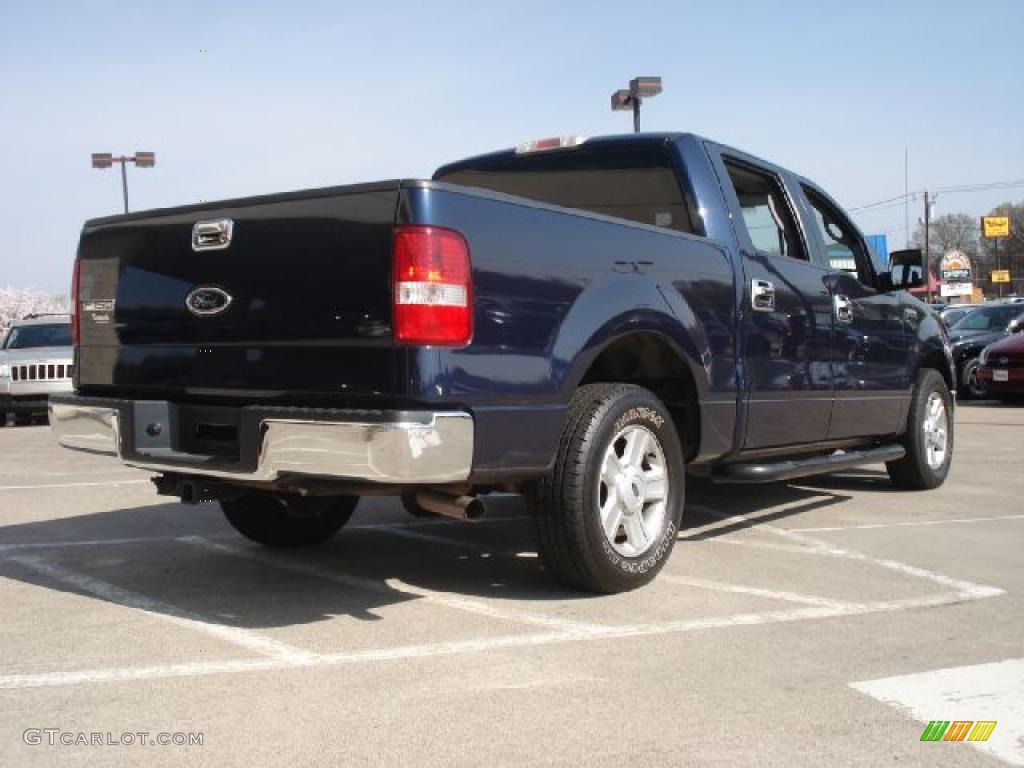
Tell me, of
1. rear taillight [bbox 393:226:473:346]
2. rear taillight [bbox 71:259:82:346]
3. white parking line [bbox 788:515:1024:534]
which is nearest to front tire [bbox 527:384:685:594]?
rear taillight [bbox 393:226:473:346]

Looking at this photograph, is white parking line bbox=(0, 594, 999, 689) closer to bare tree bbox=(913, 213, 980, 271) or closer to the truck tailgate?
the truck tailgate

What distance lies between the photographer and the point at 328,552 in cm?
531

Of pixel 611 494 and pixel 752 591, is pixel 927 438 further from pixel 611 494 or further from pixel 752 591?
pixel 611 494

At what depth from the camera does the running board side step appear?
16.4 ft

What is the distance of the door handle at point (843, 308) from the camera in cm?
590

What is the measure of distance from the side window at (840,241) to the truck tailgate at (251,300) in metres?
3.45

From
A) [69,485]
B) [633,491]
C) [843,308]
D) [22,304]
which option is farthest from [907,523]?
[22,304]

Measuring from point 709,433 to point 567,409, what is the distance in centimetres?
108

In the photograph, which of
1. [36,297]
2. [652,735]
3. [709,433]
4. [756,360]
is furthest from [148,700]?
[36,297]

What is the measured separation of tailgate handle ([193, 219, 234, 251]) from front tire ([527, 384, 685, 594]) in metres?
1.44

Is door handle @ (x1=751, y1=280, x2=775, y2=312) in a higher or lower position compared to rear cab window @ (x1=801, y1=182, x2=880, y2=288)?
lower

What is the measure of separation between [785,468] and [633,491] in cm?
118

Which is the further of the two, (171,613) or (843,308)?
(843,308)

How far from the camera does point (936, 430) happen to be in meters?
7.23
